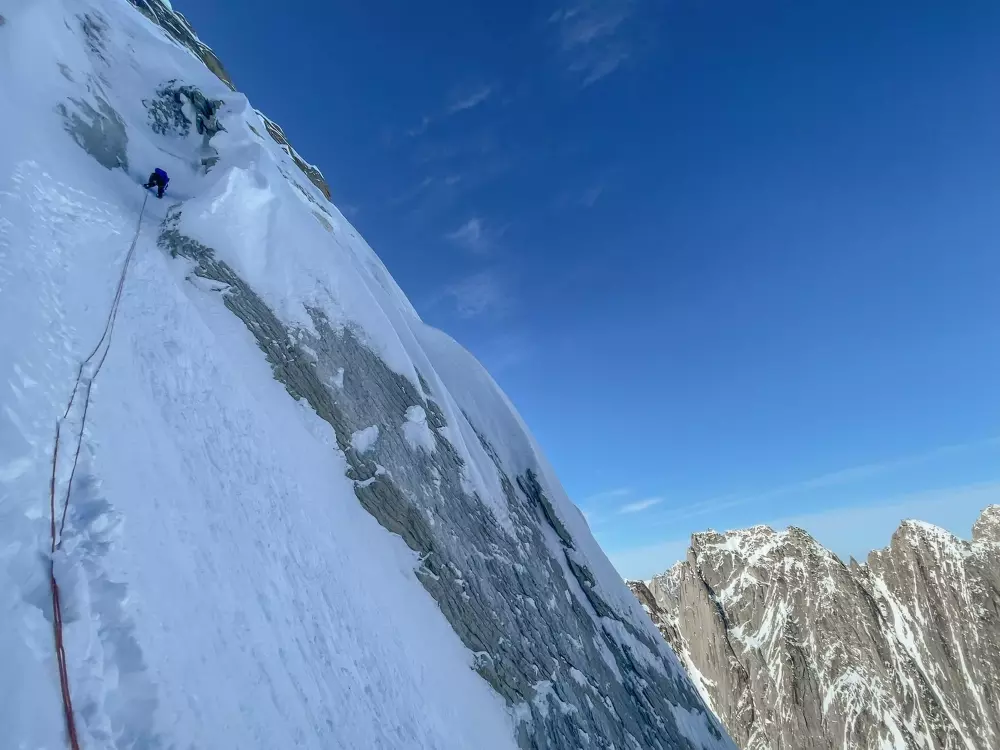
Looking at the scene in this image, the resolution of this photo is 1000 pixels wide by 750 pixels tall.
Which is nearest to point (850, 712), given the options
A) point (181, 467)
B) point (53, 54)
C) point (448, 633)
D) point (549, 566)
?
point (549, 566)

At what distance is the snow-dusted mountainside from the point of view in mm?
7328

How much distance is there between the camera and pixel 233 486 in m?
12.0

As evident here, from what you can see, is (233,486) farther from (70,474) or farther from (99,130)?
(99,130)

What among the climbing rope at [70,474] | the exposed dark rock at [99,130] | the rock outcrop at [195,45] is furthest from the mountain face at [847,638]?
the climbing rope at [70,474]

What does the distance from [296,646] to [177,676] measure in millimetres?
2930

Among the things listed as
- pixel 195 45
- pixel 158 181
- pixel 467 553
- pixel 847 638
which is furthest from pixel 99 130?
pixel 847 638

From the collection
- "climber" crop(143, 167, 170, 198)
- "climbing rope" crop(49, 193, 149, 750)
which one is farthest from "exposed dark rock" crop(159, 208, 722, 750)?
"climbing rope" crop(49, 193, 149, 750)

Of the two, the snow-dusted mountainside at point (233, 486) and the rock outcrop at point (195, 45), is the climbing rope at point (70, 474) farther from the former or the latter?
the rock outcrop at point (195, 45)

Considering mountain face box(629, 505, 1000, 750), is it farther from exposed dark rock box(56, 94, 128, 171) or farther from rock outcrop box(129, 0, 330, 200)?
exposed dark rock box(56, 94, 128, 171)

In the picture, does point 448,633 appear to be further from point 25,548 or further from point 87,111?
point 87,111

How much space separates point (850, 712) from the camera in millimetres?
104188

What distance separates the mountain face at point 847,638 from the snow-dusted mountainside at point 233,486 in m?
105

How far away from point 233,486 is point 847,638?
139405 millimetres

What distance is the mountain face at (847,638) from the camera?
345 ft
